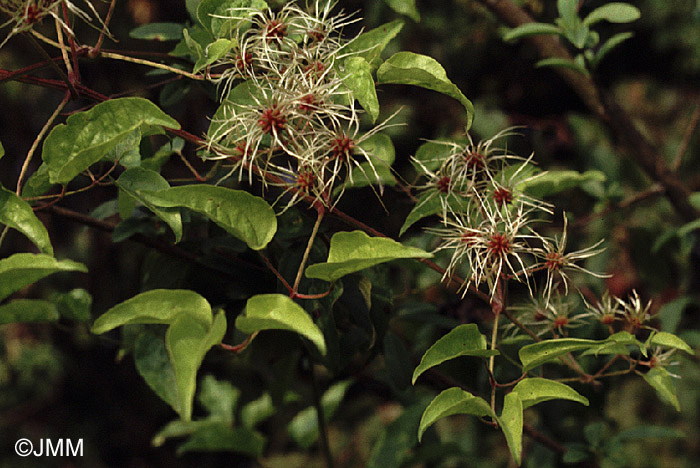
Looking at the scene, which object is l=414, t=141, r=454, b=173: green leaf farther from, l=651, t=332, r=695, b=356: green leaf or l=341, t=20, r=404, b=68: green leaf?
l=651, t=332, r=695, b=356: green leaf

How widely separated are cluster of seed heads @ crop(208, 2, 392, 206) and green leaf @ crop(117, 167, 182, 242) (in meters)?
0.04

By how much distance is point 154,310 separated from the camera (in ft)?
1.18

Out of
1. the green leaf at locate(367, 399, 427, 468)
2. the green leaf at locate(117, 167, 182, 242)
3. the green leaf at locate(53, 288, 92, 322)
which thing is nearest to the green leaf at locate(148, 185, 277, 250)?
the green leaf at locate(117, 167, 182, 242)

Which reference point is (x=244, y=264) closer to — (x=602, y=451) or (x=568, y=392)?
(x=568, y=392)

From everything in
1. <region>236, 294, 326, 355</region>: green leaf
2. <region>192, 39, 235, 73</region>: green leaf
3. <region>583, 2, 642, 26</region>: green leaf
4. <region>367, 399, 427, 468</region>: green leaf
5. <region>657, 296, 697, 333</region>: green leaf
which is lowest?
<region>367, 399, 427, 468</region>: green leaf

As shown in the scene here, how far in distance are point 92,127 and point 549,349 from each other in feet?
1.01

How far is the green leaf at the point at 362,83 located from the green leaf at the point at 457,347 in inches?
5.6

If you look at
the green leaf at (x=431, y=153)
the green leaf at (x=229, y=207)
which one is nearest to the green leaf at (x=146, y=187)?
the green leaf at (x=229, y=207)

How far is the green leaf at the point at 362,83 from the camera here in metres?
0.39

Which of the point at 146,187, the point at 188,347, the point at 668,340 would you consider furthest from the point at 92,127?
the point at 668,340

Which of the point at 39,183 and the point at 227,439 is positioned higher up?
the point at 39,183

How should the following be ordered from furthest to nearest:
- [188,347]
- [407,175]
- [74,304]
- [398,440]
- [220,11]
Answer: [407,175]
[398,440]
[74,304]
[220,11]
[188,347]

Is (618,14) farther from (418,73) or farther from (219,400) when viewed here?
(219,400)

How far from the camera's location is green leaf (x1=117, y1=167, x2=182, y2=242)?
15.3 inches
